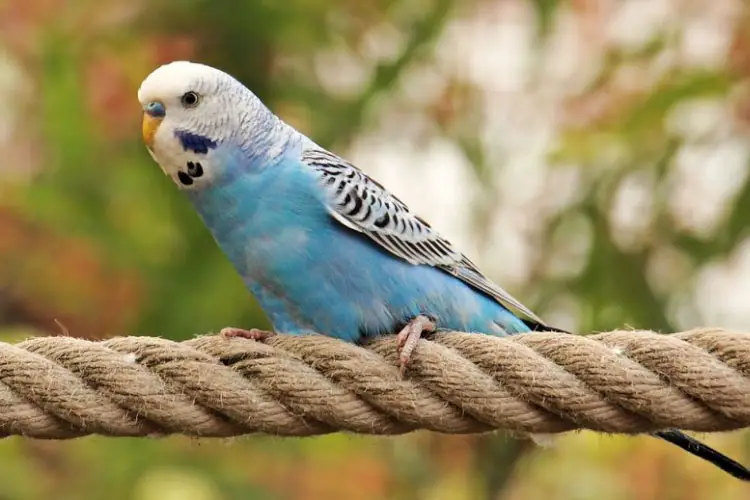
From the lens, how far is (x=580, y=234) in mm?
3648

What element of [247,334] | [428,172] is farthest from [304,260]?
[428,172]

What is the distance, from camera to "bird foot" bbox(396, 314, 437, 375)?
190 centimetres

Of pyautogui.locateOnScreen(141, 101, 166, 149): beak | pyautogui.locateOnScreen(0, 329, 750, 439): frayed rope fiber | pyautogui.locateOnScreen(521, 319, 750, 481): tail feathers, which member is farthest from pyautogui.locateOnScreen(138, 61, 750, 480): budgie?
pyautogui.locateOnScreen(521, 319, 750, 481): tail feathers

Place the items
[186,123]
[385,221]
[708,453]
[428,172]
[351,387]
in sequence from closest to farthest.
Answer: [351,387] → [708,453] → [186,123] → [385,221] → [428,172]

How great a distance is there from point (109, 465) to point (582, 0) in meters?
2.64

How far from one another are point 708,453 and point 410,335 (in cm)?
67

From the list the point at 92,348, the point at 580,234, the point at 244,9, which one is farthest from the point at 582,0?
the point at 92,348

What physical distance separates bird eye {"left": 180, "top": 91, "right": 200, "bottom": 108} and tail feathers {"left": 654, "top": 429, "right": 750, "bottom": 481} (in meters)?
1.25

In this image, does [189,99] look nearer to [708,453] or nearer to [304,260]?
[304,260]

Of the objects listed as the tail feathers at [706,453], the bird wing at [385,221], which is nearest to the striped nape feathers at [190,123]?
the bird wing at [385,221]

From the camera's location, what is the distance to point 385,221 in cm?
240

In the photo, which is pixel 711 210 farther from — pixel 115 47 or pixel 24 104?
pixel 24 104

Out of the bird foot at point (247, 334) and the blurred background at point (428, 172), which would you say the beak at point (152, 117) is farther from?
the blurred background at point (428, 172)

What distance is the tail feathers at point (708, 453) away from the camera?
1939 millimetres
